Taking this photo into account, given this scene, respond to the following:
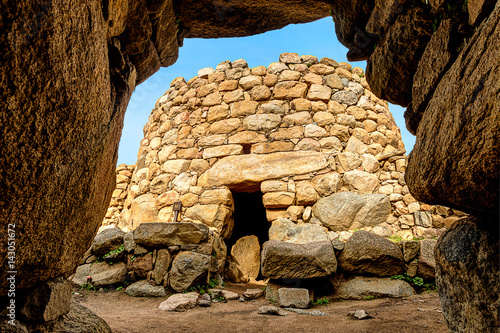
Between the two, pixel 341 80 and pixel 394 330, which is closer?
pixel 394 330

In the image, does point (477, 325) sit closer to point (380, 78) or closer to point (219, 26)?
point (380, 78)

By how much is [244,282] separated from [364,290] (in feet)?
6.30

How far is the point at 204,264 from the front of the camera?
3533 mm

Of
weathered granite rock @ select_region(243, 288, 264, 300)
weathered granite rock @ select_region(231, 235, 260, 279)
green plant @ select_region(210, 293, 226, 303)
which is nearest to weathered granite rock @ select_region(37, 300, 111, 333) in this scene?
green plant @ select_region(210, 293, 226, 303)

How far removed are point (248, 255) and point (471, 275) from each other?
14.0ft

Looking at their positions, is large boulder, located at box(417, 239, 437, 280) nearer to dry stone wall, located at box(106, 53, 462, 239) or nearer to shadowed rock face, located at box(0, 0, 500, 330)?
dry stone wall, located at box(106, 53, 462, 239)

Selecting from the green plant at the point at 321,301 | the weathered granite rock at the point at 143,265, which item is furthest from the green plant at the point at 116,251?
the green plant at the point at 321,301

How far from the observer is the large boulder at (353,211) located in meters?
4.02

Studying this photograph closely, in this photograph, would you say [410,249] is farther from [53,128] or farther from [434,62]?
[53,128]

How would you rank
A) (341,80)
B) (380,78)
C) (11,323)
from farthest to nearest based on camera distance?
1. (341,80)
2. (380,78)
3. (11,323)

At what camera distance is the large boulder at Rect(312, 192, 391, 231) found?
13.2ft

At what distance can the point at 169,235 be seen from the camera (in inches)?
144

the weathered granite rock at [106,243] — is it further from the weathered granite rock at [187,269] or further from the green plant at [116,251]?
the weathered granite rock at [187,269]

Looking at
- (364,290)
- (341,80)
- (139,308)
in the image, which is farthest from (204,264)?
(341,80)
